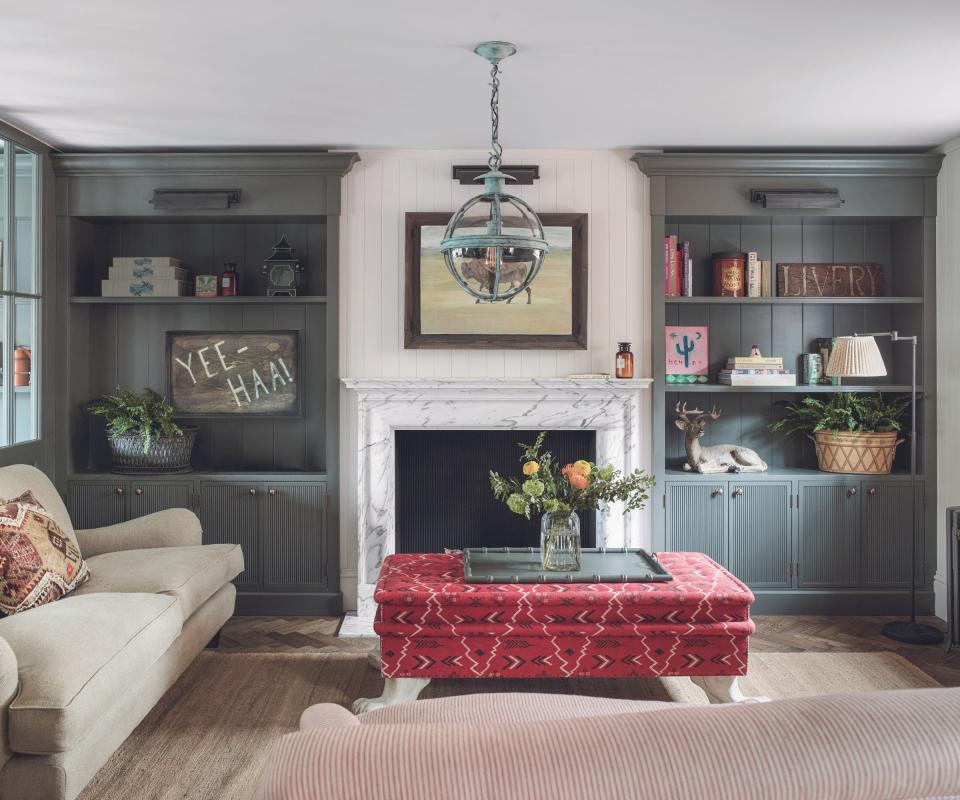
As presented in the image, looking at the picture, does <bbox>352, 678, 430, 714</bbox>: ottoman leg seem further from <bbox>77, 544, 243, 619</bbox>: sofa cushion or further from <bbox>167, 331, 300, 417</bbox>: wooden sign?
<bbox>167, 331, 300, 417</bbox>: wooden sign

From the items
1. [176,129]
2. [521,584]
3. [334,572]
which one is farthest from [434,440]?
[176,129]

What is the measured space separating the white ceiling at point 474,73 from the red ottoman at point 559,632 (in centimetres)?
201

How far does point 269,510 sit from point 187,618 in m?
1.22

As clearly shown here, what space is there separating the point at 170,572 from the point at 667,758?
9.14 ft

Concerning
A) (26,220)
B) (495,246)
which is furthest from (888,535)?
(26,220)

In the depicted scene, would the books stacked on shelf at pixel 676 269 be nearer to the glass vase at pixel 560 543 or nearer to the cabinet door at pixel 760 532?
the cabinet door at pixel 760 532

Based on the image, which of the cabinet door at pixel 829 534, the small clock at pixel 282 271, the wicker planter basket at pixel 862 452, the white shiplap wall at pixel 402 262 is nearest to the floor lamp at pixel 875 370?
the wicker planter basket at pixel 862 452

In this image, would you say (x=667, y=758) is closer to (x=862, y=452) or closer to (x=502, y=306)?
(x=502, y=306)

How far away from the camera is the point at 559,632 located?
3080 millimetres

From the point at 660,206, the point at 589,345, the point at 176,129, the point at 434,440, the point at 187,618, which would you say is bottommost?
the point at 187,618

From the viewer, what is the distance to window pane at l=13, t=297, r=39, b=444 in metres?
4.18

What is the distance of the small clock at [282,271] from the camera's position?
4.60 meters

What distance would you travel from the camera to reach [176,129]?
162 inches

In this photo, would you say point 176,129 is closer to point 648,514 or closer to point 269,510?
point 269,510
